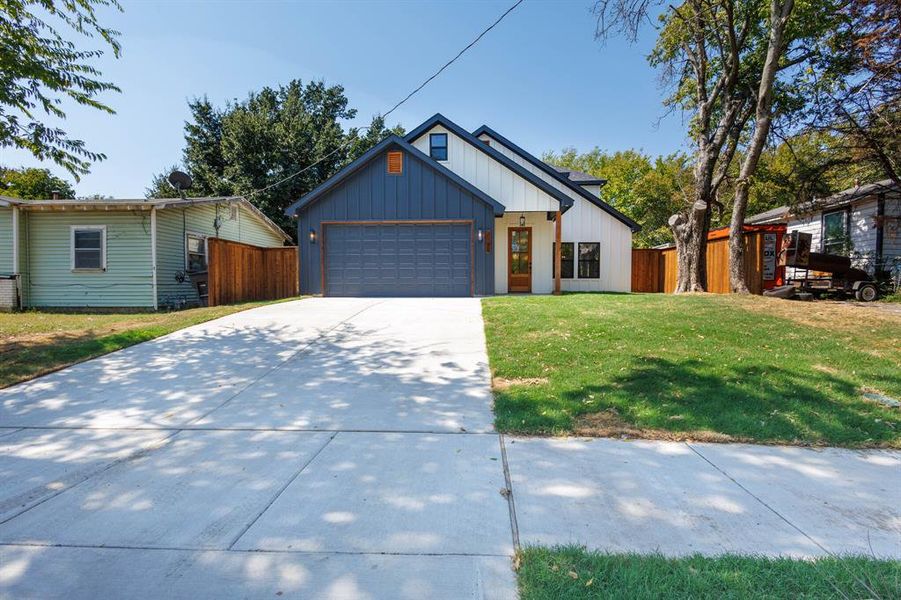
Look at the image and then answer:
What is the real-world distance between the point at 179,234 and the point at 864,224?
2326cm

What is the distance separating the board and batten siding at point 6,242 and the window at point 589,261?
18.7 m

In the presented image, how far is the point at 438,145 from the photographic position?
1608 centimetres

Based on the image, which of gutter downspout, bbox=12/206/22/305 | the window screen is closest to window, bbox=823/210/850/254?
the window screen

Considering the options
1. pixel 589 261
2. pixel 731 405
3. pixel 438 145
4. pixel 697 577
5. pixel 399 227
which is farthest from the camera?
pixel 589 261

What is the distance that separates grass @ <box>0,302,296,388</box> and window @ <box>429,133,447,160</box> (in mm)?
8491

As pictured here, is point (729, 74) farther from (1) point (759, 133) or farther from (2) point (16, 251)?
(2) point (16, 251)

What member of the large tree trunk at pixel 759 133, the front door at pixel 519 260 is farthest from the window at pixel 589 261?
the large tree trunk at pixel 759 133

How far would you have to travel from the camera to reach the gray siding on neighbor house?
1388cm

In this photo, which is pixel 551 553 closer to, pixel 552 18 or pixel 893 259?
pixel 552 18

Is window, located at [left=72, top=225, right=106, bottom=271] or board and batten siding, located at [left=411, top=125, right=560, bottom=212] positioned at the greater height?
board and batten siding, located at [left=411, top=125, right=560, bottom=212]

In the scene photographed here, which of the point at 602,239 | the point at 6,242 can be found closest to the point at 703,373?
the point at 602,239

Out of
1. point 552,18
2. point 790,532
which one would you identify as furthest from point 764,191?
point 790,532

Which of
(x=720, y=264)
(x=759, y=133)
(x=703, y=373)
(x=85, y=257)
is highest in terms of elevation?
(x=759, y=133)

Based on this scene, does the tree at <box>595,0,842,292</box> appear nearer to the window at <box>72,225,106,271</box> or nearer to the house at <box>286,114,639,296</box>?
the house at <box>286,114,639,296</box>
